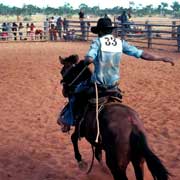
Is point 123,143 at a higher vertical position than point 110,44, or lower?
lower

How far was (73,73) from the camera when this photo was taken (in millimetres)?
5844

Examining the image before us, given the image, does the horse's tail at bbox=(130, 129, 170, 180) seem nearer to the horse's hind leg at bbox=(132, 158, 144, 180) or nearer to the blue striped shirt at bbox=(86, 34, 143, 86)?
the horse's hind leg at bbox=(132, 158, 144, 180)

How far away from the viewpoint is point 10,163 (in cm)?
645

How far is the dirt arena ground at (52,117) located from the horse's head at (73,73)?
4.08ft

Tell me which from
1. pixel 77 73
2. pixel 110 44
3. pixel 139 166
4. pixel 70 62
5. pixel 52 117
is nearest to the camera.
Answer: pixel 139 166

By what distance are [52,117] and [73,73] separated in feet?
11.2

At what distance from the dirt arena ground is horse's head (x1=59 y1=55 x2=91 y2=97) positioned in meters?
1.24

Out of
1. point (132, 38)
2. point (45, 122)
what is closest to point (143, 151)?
point (45, 122)

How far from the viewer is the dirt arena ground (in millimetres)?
6215

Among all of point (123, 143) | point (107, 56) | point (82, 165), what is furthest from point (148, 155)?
point (82, 165)

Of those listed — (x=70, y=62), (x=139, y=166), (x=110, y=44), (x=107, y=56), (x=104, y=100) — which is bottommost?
(x=139, y=166)

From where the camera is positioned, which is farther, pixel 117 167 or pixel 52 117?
pixel 52 117

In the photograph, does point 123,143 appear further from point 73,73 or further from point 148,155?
point 73,73

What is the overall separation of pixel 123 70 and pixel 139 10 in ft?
321
